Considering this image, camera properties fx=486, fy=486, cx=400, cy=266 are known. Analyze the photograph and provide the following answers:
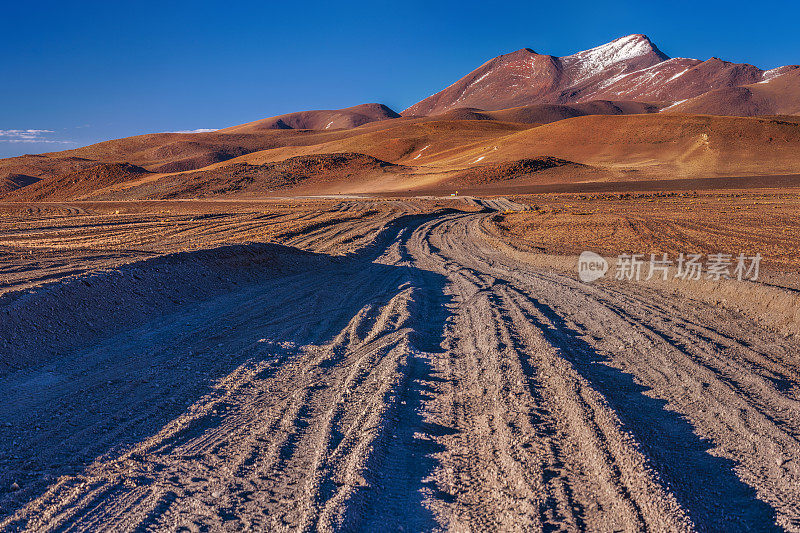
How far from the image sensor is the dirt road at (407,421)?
3.55 m

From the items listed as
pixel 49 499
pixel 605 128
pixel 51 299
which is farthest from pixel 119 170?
pixel 49 499

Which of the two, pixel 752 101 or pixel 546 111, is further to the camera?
pixel 546 111

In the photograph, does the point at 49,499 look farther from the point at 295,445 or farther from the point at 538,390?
the point at 538,390

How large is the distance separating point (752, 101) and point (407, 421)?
20992 cm

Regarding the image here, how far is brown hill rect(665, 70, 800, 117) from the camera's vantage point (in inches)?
6340

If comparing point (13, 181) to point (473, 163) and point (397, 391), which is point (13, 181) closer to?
point (473, 163)

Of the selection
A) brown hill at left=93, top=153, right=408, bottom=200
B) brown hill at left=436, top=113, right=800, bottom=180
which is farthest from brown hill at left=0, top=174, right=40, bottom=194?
brown hill at left=436, top=113, right=800, bottom=180

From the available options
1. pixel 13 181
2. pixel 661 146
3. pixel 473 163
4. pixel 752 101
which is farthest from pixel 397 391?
pixel 752 101

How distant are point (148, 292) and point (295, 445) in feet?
21.8

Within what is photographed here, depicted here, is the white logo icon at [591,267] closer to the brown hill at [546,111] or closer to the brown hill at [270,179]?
the brown hill at [270,179]

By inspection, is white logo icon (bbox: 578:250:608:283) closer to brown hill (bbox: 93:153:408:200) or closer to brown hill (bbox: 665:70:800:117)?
brown hill (bbox: 93:153:408:200)

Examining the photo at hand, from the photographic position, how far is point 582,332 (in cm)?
803

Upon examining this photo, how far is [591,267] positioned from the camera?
13.9 metres

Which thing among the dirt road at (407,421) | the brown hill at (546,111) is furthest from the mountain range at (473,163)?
the brown hill at (546,111)
